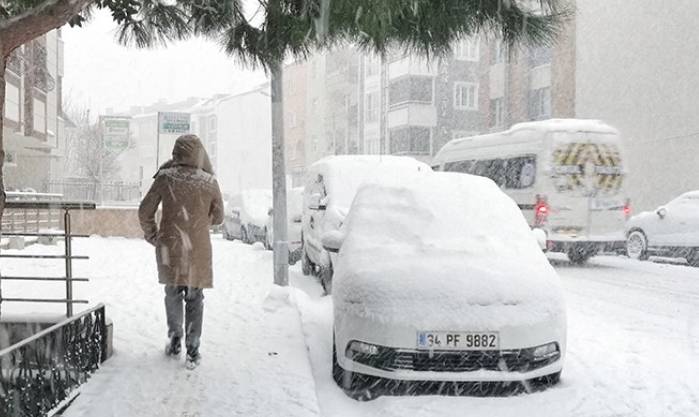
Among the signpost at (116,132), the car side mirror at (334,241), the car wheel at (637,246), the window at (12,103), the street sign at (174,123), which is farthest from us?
the signpost at (116,132)

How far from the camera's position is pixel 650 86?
2456cm

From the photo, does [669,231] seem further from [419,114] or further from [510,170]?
[419,114]

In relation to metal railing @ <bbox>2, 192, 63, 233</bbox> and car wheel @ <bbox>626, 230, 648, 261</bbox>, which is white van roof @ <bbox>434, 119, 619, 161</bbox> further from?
metal railing @ <bbox>2, 192, 63, 233</bbox>

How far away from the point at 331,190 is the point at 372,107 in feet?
114

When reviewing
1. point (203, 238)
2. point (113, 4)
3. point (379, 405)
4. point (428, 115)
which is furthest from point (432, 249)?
point (428, 115)

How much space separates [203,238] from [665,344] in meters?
4.57

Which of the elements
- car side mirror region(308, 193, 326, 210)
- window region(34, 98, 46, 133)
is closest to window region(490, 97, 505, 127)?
window region(34, 98, 46, 133)

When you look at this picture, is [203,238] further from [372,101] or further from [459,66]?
[372,101]

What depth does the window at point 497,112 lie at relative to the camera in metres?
34.3

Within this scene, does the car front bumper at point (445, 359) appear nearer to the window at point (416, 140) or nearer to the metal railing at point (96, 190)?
the metal railing at point (96, 190)

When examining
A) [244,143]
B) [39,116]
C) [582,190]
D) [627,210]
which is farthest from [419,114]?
[244,143]

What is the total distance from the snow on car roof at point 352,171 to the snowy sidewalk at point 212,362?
1.73 meters

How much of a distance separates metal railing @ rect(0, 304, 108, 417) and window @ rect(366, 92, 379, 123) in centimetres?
3872

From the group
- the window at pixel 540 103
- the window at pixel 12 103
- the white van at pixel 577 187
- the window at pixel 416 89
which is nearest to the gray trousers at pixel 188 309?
the white van at pixel 577 187
